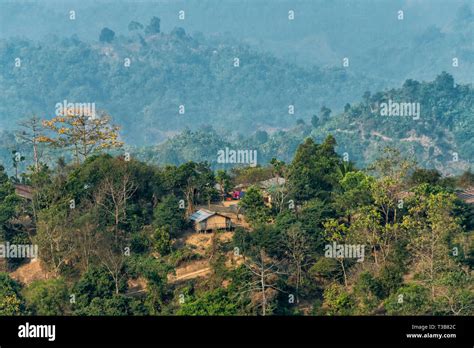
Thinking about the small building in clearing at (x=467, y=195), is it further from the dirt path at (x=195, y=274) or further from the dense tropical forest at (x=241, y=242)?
the dirt path at (x=195, y=274)

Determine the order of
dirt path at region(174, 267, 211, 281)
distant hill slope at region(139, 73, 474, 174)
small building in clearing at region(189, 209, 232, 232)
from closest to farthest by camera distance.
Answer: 1. dirt path at region(174, 267, 211, 281)
2. small building in clearing at region(189, 209, 232, 232)
3. distant hill slope at region(139, 73, 474, 174)

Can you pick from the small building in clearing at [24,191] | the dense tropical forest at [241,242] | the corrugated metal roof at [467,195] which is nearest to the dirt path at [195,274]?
the dense tropical forest at [241,242]

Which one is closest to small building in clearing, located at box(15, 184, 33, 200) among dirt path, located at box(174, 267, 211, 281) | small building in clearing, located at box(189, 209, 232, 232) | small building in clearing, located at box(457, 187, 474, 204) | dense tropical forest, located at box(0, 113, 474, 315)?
dense tropical forest, located at box(0, 113, 474, 315)

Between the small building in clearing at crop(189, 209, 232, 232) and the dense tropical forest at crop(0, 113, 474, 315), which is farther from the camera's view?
the small building in clearing at crop(189, 209, 232, 232)

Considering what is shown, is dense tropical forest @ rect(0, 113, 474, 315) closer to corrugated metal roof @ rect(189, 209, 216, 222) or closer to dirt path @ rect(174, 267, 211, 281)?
dirt path @ rect(174, 267, 211, 281)

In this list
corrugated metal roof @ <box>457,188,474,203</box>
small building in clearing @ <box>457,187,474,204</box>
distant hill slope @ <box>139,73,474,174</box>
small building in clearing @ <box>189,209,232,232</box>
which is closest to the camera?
small building in clearing @ <box>189,209,232,232</box>
